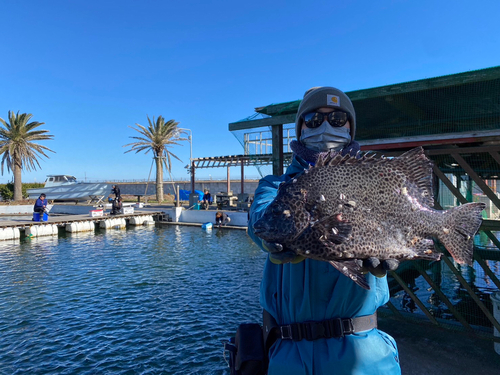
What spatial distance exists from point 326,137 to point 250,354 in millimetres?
1788

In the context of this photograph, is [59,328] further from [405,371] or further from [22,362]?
[405,371]

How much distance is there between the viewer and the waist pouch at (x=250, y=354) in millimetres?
2477

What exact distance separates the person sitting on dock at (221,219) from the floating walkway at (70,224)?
6610 mm

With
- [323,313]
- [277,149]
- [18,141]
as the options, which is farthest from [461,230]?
[18,141]

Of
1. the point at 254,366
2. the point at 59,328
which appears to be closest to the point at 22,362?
the point at 59,328

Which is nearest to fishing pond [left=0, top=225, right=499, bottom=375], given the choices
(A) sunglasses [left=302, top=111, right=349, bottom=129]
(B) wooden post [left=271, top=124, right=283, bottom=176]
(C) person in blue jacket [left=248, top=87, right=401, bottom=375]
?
(B) wooden post [left=271, top=124, right=283, bottom=176]

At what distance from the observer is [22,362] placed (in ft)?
22.8

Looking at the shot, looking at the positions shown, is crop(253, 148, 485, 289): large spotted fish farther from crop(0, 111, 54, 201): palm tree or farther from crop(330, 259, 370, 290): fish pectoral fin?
crop(0, 111, 54, 201): palm tree

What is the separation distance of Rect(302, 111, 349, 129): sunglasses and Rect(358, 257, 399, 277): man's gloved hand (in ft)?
3.82

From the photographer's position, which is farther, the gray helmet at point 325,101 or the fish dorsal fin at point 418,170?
the gray helmet at point 325,101

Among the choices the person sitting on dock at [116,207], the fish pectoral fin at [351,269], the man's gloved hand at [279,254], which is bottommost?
the person sitting on dock at [116,207]

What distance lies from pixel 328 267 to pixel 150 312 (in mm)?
8652

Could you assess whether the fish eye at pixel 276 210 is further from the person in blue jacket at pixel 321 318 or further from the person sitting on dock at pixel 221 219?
the person sitting on dock at pixel 221 219

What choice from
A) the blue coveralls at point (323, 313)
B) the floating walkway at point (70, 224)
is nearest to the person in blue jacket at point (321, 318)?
the blue coveralls at point (323, 313)
